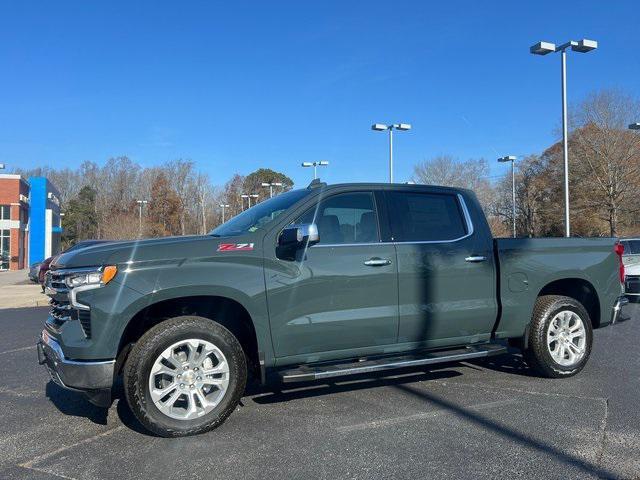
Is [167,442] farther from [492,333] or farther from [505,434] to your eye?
[492,333]

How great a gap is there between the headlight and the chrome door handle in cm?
208

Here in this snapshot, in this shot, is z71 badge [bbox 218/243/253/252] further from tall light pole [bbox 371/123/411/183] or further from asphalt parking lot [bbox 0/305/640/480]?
tall light pole [bbox 371/123/411/183]

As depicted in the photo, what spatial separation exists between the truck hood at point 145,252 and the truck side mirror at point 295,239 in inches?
11.6

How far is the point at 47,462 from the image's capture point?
3.98 metres

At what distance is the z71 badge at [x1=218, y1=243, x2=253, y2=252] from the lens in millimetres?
4609

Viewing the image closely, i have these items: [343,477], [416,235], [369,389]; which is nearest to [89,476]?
[343,477]

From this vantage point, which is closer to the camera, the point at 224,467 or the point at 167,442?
the point at 224,467

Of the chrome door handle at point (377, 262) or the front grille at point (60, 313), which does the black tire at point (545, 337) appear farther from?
the front grille at point (60, 313)

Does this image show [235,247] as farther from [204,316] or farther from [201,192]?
[201,192]

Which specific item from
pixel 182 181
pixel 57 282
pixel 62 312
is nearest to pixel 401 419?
pixel 62 312

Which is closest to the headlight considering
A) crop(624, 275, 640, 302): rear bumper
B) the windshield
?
the windshield

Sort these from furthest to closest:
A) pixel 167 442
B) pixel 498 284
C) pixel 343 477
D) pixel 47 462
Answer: pixel 498 284 < pixel 167 442 < pixel 47 462 < pixel 343 477

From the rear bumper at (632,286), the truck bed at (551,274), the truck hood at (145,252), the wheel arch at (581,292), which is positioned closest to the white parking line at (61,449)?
the truck hood at (145,252)

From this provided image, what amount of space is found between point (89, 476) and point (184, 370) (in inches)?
38.9
